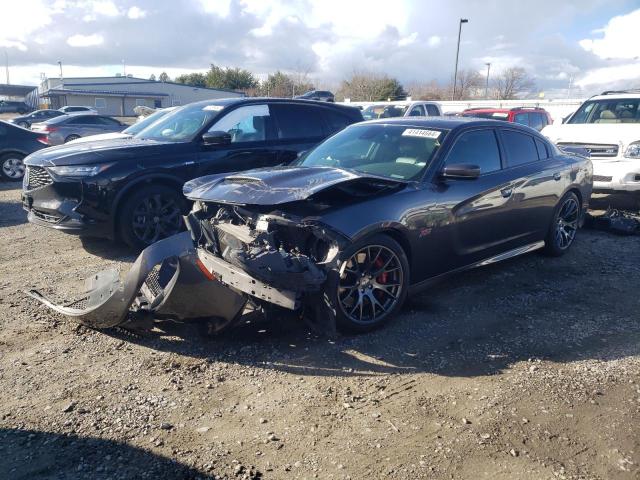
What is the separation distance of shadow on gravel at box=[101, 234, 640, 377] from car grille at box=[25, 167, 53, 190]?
9.73ft

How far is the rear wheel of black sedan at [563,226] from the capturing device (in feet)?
20.8

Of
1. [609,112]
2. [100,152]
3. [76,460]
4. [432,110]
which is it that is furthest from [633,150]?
[432,110]

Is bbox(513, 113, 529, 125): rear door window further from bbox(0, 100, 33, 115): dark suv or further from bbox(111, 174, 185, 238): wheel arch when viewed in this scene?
bbox(0, 100, 33, 115): dark suv

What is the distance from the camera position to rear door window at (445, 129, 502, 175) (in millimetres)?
5043

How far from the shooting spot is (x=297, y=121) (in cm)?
785

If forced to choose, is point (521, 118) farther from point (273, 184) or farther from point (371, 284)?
point (273, 184)

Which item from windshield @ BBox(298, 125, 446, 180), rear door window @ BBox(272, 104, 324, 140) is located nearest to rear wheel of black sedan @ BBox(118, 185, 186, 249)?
rear door window @ BBox(272, 104, 324, 140)

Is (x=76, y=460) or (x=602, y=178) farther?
(x=602, y=178)

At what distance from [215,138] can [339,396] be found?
13.9ft

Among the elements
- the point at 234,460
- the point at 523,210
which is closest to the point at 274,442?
the point at 234,460

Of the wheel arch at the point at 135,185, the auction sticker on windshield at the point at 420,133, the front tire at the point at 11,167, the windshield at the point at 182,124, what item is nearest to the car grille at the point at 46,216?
the wheel arch at the point at 135,185

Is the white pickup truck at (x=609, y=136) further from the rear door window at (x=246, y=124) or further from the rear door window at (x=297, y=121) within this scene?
the rear door window at (x=246, y=124)

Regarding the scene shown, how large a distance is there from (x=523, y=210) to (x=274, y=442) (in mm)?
3857

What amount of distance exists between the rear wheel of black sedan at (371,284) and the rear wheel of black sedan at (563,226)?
2.78 m
